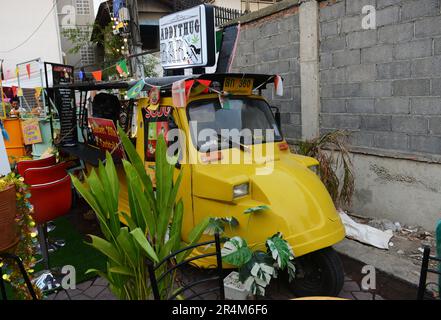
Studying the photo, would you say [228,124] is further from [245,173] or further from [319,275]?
[319,275]

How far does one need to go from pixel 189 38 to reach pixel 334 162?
2.63m

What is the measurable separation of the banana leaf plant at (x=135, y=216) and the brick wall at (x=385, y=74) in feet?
10.4

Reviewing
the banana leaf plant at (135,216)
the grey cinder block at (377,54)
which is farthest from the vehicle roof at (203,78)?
the grey cinder block at (377,54)

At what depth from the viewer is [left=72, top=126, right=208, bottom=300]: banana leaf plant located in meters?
2.30

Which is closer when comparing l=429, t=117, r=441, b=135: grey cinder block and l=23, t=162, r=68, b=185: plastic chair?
l=429, t=117, r=441, b=135: grey cinder block

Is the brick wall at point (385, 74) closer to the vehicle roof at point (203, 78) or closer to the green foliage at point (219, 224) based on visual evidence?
the vehicle roof at point (203, 78)

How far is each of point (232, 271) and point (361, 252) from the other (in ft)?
5.37

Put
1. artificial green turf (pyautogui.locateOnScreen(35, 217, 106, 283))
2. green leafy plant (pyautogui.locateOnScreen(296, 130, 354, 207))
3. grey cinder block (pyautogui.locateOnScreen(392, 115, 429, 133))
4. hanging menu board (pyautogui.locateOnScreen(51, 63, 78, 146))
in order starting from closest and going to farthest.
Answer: artificial green turf (pyautogui.locateOnScreen(35, 217, 106, 283)) → grey cinder block (pyautogui.locateOnScreen(392, 115, 429, 133)) → green leafy plant (pyautogui.locateOnScreen(296, 130, 354, 207)) → hanging menu board (pyautogui.locateOnScreen(51, 63, 78, 146))

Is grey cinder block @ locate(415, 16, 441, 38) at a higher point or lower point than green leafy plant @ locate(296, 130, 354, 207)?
higher

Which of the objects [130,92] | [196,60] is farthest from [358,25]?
[130,92]

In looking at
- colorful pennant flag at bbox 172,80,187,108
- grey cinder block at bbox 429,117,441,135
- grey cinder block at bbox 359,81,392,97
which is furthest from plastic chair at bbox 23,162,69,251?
grey cinder block at bbox 429,117,441,135

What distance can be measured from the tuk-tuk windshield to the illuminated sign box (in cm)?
91

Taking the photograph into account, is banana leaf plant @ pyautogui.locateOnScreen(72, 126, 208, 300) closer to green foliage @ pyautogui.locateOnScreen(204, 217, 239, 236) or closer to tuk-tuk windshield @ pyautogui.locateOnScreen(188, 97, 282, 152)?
green foliage @ pyautogui.locateOnScreen(204, 217, 239, 236)

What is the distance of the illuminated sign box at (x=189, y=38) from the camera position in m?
4.33
